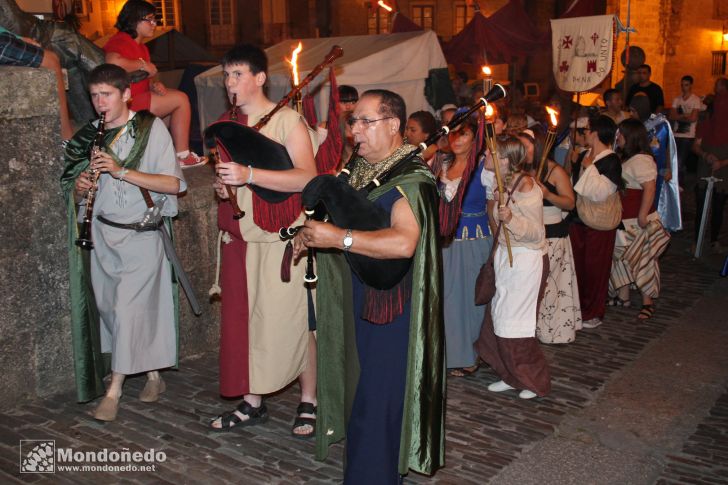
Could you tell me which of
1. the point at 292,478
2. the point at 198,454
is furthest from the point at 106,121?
the point at 292,478

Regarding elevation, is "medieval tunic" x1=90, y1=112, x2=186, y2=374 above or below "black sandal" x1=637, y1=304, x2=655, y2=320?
above

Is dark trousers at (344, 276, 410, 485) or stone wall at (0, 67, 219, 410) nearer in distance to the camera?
dark trousers at (344, 276, 410, 485)

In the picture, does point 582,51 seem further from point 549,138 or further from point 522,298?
point 522,298

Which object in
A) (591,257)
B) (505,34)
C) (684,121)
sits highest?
(505,34)

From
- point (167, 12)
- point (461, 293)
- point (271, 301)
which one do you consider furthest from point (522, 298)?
point (167, 12)

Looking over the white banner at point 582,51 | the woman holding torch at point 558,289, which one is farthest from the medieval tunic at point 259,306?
the white banner at point 582,51

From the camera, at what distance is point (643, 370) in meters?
6.27

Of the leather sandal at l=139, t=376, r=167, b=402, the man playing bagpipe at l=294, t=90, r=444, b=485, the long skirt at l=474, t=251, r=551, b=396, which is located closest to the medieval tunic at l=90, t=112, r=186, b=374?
the leather sandal at l=139, t=376, r=167, b=402

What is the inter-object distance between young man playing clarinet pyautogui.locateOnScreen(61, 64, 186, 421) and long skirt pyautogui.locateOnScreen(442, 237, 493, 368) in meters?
2.12

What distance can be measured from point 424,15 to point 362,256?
32.6 metres

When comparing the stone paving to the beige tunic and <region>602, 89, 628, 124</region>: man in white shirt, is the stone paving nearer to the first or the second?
the beige tunic

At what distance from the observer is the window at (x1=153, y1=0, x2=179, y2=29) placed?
31584 mm

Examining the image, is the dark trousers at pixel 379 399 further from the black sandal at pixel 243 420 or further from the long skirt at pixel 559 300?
the long skirt at pixel 559 300

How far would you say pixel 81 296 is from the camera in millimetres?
5312
